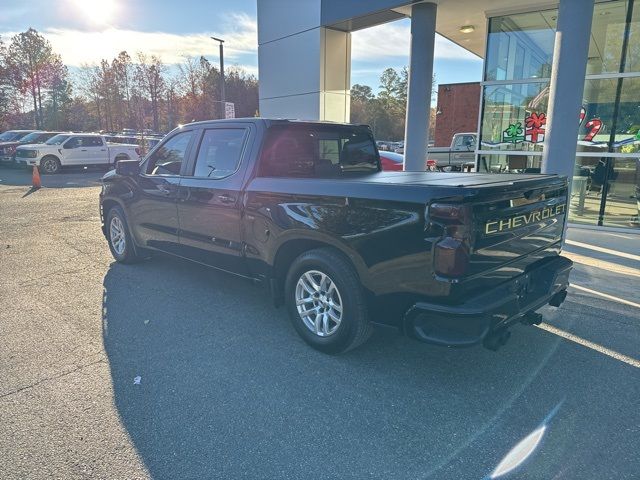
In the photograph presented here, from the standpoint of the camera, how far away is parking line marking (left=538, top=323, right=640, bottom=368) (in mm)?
3621

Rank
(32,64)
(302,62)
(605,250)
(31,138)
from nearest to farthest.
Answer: (605,250), (302,62), (31,138), (32,64)

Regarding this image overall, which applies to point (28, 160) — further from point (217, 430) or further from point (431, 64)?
point (217, 430)

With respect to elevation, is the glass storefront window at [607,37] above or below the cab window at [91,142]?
above

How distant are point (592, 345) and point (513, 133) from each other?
24.3ft

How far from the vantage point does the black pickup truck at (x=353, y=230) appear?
284 cm

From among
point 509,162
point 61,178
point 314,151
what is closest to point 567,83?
point 509,162

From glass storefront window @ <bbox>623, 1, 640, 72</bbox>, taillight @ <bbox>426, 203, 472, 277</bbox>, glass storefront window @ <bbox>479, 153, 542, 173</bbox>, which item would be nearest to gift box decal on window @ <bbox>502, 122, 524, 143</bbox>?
glass storefront window @ <bbox>479, 153, 542, 173</bbox>

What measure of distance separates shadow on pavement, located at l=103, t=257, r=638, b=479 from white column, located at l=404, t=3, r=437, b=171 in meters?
5.92

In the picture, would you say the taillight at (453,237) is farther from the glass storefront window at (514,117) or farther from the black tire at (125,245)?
the glass storefront window at (514,117)

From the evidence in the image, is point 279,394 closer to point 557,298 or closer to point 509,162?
point 557,298

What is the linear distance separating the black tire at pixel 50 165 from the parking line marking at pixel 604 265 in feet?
70.0

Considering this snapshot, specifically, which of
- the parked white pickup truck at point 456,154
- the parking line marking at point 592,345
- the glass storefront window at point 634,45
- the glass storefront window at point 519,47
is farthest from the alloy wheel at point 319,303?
the parked white pickup truck at point 456,154

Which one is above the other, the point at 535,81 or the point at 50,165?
the point at 535,81

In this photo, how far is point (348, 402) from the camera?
306cm
